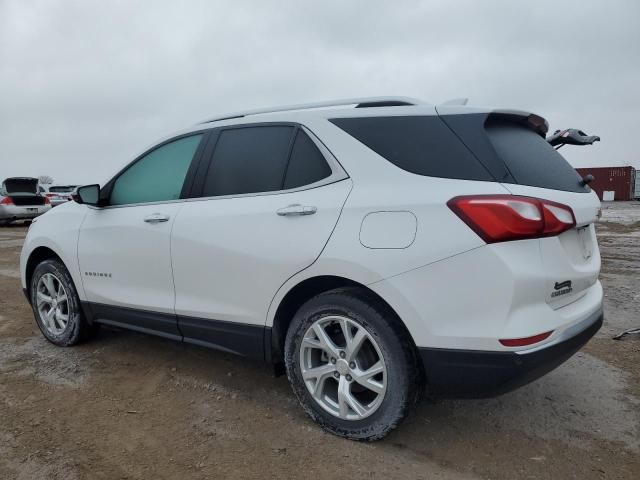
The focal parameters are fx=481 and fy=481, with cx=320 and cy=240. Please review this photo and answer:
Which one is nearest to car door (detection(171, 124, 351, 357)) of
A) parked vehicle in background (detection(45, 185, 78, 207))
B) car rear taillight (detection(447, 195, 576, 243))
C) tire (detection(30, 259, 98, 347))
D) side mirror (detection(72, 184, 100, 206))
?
car rear taillight (detection(447, 195, 576, 243))

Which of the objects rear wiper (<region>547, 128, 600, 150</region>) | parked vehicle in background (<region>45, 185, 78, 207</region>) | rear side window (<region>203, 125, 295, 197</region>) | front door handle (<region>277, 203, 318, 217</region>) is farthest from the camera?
parked vehicle in background (<region>45, 185, 78, 207</region>)

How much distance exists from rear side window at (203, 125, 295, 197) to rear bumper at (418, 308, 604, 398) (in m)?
1.28

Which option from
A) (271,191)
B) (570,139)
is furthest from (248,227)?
(570,139)

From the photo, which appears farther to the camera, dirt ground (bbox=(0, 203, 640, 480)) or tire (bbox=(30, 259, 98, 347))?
tire (bbox=(30, 259, 98, 347))

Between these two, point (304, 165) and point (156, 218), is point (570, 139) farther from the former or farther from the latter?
point (156, 218)

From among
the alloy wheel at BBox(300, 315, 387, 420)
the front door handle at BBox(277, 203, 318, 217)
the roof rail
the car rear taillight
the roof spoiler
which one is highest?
the roof rail

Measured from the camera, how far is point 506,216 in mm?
2064

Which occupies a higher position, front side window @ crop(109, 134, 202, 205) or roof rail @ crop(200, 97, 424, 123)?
roof rail @ crop(200, 97, 424, 123)

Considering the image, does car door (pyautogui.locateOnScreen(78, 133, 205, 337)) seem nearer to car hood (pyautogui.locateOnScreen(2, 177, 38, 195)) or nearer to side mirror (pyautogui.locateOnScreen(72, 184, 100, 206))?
side mirror (pyautogui.locateOnScreen(72, 184, 100, 206))

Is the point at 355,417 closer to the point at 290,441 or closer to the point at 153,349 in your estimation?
the point at 290,441

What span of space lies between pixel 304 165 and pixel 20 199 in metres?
16.8

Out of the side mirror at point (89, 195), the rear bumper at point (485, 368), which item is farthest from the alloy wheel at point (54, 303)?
the rear bumper at point (485, 368)

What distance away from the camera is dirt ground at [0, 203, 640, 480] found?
2.31 metres

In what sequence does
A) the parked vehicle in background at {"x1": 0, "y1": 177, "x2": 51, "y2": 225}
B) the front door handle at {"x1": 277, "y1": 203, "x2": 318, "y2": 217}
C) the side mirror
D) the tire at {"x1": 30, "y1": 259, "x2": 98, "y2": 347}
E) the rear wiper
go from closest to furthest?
the front door handle at {"x1": 277, "y1": 203, "x2": 318, "y2": 217} < the rear wiper < the side mirror < the tire at {"x1": 30, "y1": 259, "x2": 98, "y2": 347} < the parked vehicle in background at {"x1": 0, "y1": 177, "x2": 51, "y2": 225}
